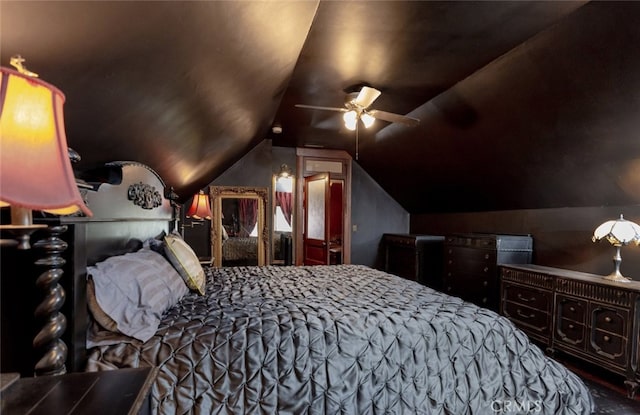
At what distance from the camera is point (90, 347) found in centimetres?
142

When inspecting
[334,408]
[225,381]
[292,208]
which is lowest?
[334,408]

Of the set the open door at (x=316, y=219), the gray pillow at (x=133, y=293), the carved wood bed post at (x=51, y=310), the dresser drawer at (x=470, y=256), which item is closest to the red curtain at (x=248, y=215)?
the open door at (x=316, y=219)

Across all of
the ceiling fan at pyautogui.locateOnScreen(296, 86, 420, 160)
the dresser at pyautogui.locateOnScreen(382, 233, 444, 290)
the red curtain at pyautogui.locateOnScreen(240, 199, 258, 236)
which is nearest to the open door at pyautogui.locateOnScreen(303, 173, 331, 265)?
the red curtain at pyautogui.locateOnScreen(240, 199, 258, 236)

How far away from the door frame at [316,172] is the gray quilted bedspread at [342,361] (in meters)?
3.46

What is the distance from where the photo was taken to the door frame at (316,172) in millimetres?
5516

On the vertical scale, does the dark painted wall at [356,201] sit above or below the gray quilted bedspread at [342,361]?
above

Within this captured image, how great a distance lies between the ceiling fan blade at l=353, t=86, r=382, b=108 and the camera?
2625mm

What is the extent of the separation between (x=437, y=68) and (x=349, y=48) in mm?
841

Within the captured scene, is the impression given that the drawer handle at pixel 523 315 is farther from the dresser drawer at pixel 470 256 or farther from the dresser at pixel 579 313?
the dresser drawer at pixel 470 256

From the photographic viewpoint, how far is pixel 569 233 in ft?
11.1

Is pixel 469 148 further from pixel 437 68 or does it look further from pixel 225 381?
pixel 225 381

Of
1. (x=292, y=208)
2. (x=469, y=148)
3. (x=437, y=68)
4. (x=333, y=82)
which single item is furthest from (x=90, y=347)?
(x=292, y=208)

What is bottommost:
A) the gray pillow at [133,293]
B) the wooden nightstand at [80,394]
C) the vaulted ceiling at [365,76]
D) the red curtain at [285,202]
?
the wooden nightstand at [80,394]

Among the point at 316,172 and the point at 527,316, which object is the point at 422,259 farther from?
the point at 316,172
